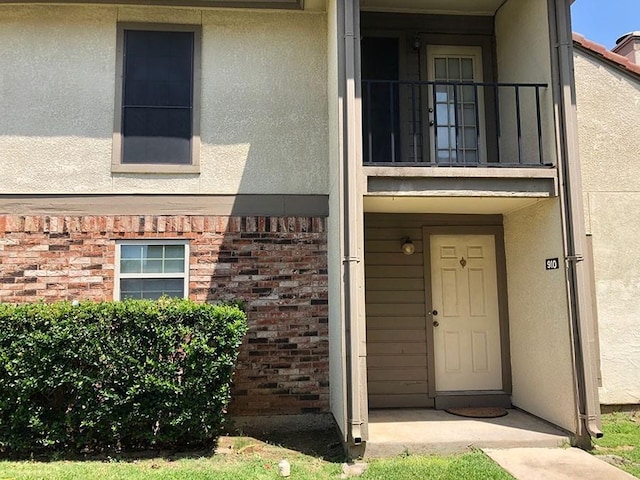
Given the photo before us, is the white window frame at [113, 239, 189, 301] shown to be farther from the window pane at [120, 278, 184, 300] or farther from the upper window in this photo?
the upper window

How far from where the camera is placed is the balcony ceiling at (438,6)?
6816 mm

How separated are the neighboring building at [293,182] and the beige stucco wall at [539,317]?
30 mm

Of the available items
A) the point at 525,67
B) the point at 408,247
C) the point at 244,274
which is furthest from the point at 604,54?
the point at 244,274

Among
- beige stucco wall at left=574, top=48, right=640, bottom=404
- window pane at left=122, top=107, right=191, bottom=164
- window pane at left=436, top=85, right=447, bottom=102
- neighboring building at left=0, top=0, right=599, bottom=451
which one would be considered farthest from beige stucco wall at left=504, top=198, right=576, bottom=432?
window pane at left=122, top=107, right=191, bottom=164

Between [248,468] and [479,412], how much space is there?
3.00 metres

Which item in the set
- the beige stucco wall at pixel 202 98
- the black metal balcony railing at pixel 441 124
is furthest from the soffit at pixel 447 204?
the beige stucco wall at pixel 202 98

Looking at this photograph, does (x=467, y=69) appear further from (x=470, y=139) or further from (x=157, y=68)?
(x=157, y=68)

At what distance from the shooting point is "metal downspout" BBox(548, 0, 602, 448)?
5.17 m

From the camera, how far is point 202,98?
656cm

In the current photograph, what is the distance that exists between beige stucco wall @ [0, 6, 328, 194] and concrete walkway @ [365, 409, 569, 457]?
2928mm

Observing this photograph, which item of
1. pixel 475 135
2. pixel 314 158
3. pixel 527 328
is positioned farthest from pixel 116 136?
pixel 527 328

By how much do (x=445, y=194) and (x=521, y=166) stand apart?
3.00 ft

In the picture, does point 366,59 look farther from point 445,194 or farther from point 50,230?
point 50,230

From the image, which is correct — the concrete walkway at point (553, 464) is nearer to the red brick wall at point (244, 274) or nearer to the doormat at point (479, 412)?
the doormat at point (479, 412)
